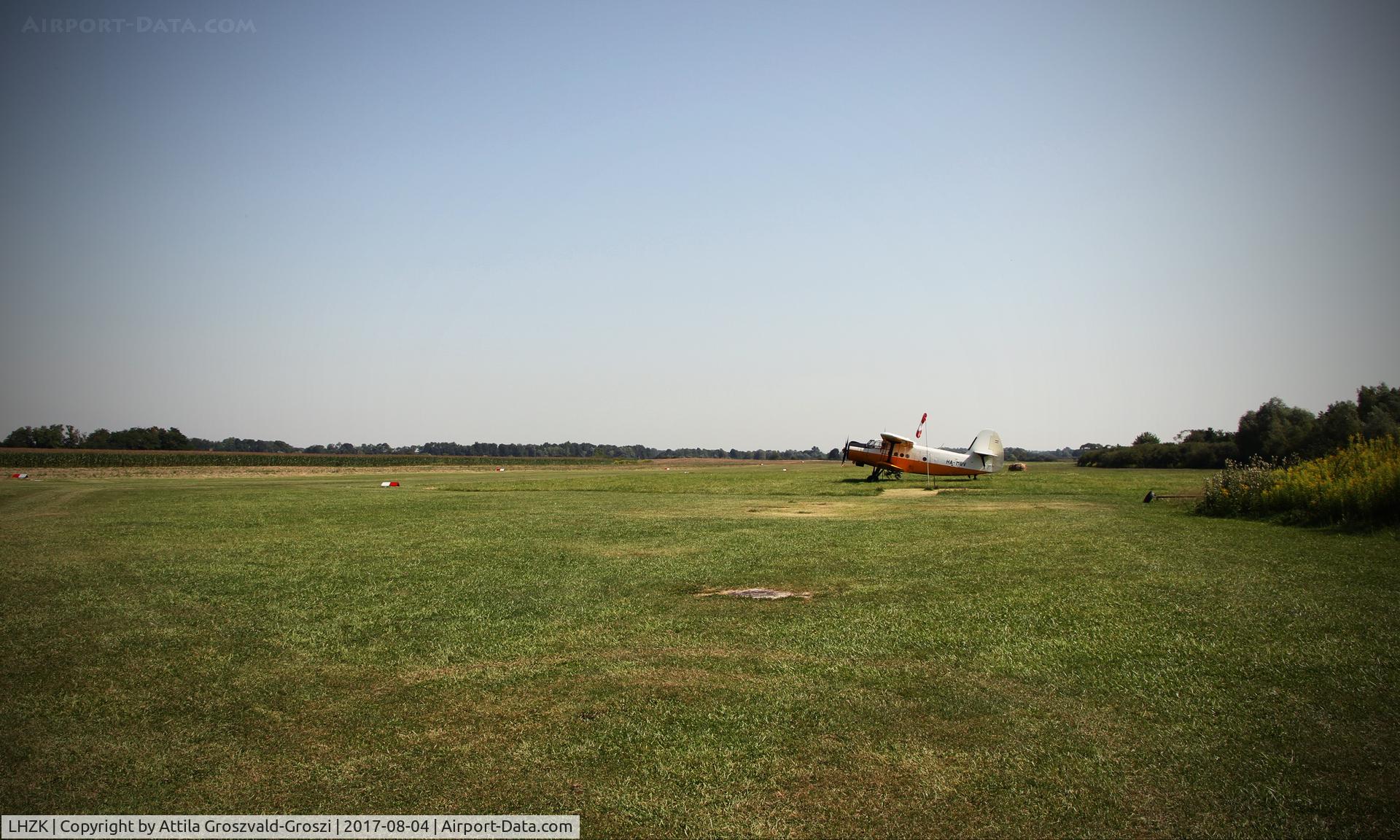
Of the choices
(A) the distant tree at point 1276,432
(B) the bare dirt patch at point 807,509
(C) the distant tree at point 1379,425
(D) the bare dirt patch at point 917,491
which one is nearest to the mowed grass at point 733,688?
(B) the bare dirt patch at point 807,509

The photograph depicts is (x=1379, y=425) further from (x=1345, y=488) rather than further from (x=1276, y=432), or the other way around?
(x=1345, y=488)

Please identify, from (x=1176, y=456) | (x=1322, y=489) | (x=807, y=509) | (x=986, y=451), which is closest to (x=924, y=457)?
(x=986, y=451)

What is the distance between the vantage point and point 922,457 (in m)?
45.3

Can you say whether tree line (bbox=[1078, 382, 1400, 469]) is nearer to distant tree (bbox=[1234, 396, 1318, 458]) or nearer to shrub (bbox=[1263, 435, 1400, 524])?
distant tree (bbox=[1234, 396, 1318, 458])

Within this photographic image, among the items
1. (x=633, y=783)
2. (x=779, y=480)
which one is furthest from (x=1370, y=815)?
(x=779, y=480)

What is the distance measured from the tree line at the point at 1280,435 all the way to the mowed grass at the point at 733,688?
38.4 meters

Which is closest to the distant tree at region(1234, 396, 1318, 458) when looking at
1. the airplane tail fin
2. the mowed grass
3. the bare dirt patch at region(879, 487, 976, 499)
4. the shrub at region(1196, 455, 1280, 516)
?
the airplane tail fin

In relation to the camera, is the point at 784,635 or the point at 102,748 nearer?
the point at 102,748

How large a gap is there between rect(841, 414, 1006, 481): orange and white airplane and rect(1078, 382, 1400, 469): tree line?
44.3 ft

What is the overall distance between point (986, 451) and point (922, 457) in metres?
5.11

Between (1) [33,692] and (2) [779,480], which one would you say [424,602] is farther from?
(2) [779,480]

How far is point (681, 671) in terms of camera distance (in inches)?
240

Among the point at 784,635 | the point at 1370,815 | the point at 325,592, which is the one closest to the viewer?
the point at 1370,815

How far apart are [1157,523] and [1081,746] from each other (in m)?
14.4
